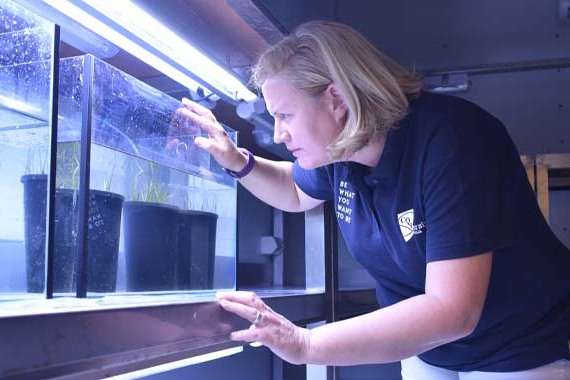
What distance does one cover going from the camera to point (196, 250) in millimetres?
1114

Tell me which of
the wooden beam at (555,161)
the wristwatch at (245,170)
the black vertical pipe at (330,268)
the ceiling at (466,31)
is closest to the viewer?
the wristwatch at (245,170)

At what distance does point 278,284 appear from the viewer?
6.08 feet

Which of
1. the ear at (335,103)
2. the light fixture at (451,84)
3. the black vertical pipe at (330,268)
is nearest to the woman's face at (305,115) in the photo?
the ear at (335,103)

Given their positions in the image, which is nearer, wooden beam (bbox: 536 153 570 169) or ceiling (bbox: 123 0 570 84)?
wooden beam (bbox: 536 153 570 169)

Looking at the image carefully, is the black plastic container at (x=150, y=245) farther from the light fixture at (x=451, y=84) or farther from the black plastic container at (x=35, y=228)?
the light fixture at (x=451, y=84)

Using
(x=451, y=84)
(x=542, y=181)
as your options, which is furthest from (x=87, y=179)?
(x=451, y=84)

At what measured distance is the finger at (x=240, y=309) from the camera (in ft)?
2.52

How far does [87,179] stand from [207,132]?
40 centimetres

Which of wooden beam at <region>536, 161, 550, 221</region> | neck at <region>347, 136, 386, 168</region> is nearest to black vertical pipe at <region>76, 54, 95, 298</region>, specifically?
neck at <region>347, 136, 386, 168</region>

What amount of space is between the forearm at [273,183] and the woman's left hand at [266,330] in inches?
19.7

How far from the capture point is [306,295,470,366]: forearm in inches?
31.2

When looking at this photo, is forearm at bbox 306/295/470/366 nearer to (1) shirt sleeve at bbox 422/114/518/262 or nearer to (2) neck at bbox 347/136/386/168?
(1) shirt sleeve at bbox 422/114/518/262

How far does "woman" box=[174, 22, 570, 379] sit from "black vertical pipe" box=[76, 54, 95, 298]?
19 centimetres

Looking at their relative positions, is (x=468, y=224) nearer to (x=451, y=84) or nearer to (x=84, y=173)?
(x=84, y=173)
